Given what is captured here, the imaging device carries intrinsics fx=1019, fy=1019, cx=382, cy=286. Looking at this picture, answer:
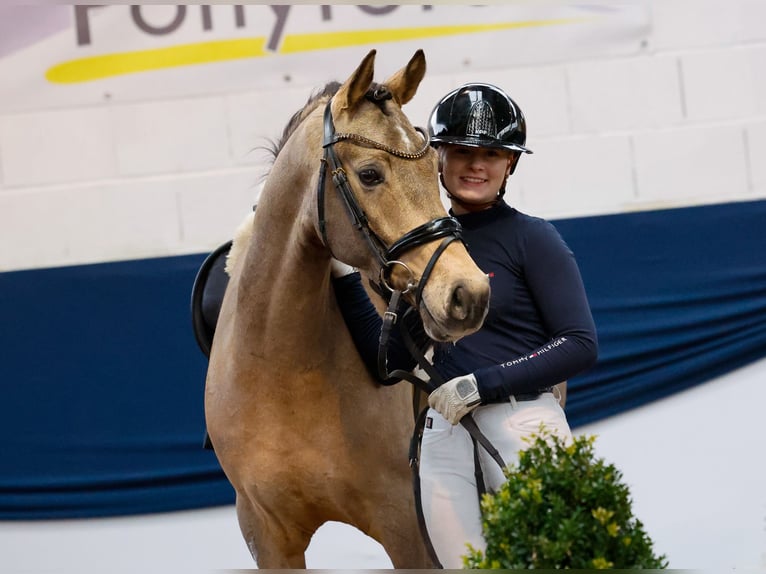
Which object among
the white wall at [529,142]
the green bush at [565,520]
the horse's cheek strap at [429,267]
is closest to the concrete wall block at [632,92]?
the white wall at [529,142]

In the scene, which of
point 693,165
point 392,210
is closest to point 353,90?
point 392,210

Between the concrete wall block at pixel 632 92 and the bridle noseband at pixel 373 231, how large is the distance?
1900 mm

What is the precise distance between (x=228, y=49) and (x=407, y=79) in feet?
6.06

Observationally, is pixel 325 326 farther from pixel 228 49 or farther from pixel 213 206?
pixel 228 49

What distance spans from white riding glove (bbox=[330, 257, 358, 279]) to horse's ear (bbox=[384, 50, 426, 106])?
1.17 ft

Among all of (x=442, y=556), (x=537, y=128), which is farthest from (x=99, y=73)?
(x=442, y=556)

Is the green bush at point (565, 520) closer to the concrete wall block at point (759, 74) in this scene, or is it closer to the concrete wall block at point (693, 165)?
the concrete wall block at point (693, 165)

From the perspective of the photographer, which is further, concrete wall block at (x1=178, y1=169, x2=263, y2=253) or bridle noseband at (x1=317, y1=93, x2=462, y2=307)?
concrete wall block at (x1=178, y1=169, x2=263, y2=253)

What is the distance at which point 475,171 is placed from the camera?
1869mm

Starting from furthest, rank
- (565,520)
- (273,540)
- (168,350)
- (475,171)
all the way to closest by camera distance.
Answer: (168,350) < (273,540) < (475,171) < (565,520)

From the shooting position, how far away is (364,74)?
1686mm

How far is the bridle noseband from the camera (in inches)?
63.1

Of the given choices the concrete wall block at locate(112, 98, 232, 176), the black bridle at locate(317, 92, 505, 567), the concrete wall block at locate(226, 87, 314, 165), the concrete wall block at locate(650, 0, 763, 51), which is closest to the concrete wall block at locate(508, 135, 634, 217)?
the concrete wall block at locate(650, 0, 763, 51)

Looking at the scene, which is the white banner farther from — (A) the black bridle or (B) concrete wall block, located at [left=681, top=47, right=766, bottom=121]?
Answer: (A) the black bridle
